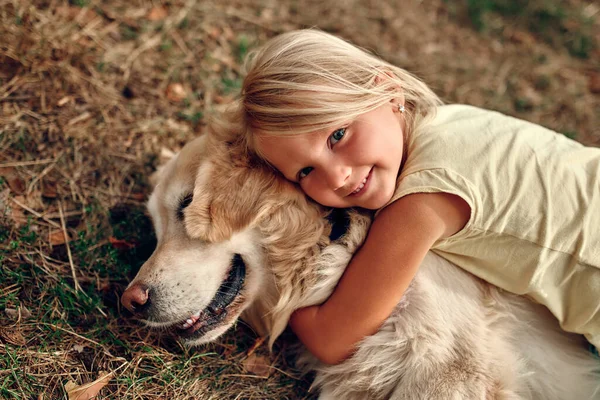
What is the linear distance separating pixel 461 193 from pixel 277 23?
2975 mm

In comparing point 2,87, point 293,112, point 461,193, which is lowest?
point 2,87

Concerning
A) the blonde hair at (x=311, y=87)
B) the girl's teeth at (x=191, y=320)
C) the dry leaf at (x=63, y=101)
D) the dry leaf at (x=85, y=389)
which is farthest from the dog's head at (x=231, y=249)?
the dry leaf at (x=63, y=101)

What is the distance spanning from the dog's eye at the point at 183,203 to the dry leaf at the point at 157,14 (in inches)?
86.2

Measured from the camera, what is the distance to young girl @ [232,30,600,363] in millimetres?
2197

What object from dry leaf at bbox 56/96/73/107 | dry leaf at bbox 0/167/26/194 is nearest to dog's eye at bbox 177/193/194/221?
dry leaf at bbox 0/167/26/194

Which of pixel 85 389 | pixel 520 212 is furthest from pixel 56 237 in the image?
pixel 520 212

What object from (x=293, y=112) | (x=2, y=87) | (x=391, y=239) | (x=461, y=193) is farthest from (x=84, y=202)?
(x=461, y=193)

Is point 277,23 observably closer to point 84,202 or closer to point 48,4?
point 48,4

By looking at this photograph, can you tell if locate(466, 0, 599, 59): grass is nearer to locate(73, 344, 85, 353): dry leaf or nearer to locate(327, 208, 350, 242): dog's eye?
locate(327, 208, 350, 242): dog's eye

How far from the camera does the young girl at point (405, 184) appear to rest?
7.21ft

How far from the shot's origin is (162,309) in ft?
7.92

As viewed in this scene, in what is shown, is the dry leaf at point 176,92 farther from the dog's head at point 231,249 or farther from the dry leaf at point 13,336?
the dry leaf at point 13,336

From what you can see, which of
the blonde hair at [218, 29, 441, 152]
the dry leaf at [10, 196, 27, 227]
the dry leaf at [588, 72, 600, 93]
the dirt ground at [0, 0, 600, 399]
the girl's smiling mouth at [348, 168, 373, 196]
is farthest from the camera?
the dry leaf at [588, 72, 600, 93]

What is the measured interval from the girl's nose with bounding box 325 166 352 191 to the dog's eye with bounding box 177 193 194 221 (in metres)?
0.74
